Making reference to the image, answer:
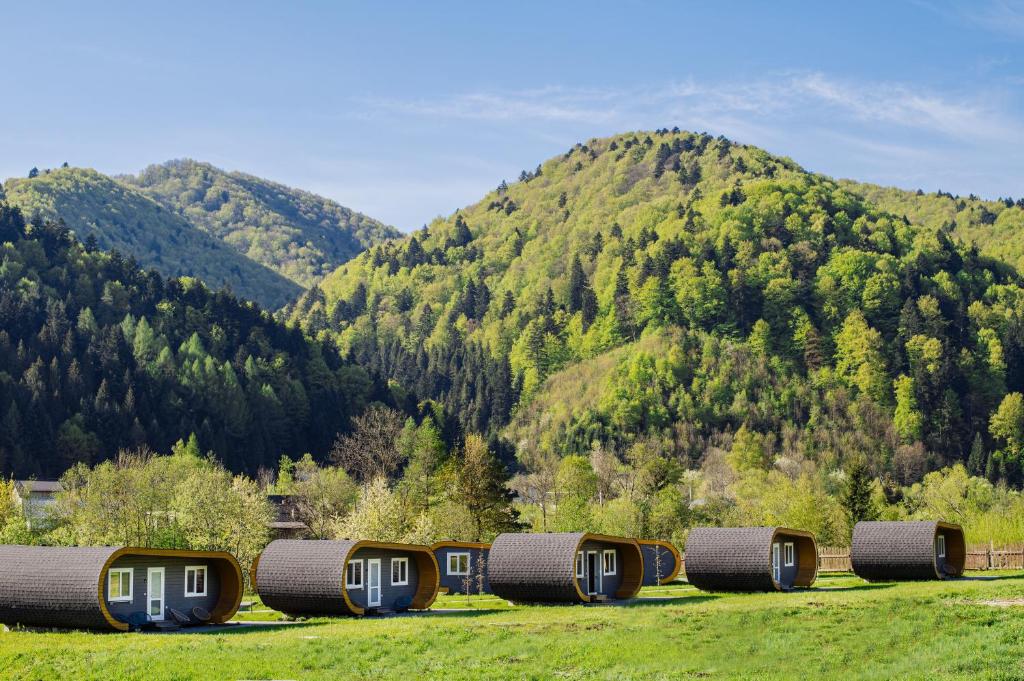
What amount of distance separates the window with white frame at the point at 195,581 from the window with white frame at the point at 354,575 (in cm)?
566

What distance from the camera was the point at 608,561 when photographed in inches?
2462

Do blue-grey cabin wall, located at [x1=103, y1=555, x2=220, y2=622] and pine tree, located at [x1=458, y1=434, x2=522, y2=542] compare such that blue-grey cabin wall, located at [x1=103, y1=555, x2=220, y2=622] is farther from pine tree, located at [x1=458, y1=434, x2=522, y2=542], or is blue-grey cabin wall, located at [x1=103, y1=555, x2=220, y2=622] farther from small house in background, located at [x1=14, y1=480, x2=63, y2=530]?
pine tree, located at [x1=458, y1=434, x2=522, y2=542]

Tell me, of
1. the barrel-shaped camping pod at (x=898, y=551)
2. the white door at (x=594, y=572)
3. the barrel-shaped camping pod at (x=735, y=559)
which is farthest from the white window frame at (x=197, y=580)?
the barrel-shaped camping pod at (x=898, y=551)

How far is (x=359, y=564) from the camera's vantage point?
55.9 metres

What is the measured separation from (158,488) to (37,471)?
41.3m

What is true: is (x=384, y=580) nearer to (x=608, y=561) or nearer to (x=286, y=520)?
(x=608, y=561)

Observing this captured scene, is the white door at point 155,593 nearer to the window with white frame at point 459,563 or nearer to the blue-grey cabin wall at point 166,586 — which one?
the blue-grey cabin wall at point 166,586

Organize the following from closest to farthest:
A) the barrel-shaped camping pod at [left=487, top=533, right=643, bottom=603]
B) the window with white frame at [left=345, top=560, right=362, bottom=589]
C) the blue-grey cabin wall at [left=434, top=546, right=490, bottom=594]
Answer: the window with white frame at [left=345, top=560, right=362, bottom=589]
the barrel-shaped camping pod at [left=487, top=533, right=643, bottom=603]
the blue-grey cabin wall at [left=434, top=546, right=490, bottom=594]

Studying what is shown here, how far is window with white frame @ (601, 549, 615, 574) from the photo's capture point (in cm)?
6206

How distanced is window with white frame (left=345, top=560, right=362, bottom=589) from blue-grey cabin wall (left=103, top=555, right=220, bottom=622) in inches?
204

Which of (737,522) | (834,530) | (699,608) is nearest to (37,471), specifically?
(737,522)

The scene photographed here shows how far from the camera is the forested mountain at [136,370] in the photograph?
145m

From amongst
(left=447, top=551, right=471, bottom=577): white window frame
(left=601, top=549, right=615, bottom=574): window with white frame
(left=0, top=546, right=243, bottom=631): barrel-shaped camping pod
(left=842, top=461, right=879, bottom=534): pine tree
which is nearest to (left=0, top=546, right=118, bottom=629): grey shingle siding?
(left=0, top=546, right=243, bottom=631): barrel-shaped camping pod

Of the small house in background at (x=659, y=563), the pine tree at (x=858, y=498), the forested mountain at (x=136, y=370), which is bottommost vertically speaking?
the small house in background at (x=659, y=563)
